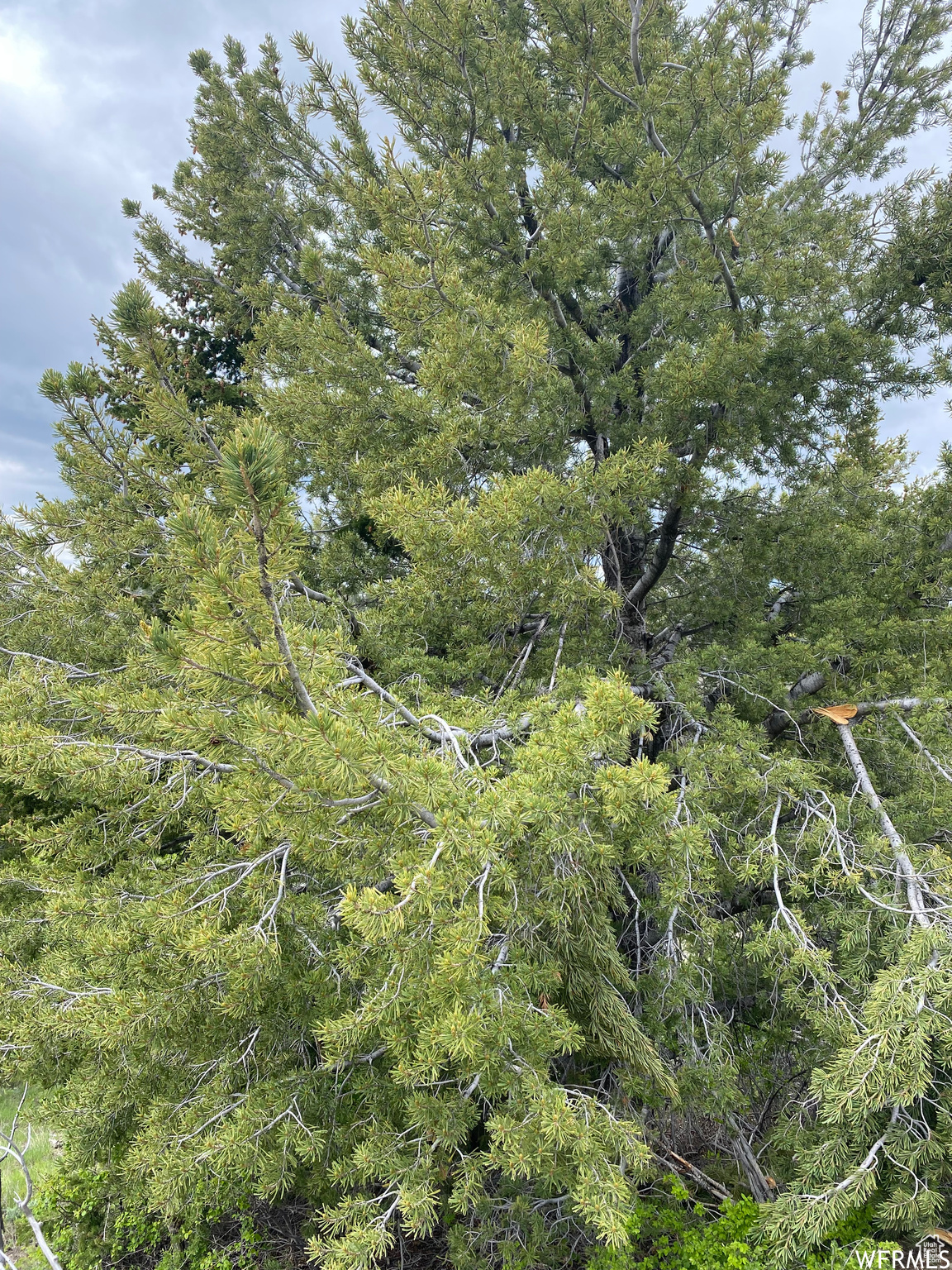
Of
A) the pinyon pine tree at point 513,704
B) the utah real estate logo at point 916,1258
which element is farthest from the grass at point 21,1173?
the utah real estate logo at point 916,1258

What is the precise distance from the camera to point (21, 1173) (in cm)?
527

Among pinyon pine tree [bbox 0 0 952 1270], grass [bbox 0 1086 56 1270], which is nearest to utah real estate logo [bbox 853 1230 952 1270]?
pinyon pine tree [bbox 0 0 952 1270]

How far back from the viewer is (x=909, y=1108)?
2.03 metres

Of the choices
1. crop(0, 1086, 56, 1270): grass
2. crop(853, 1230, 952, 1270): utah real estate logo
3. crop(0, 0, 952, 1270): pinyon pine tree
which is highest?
crop(0, 0, 952, 1270): pinyon pine tree

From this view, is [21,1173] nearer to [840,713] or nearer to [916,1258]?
[916,1258]

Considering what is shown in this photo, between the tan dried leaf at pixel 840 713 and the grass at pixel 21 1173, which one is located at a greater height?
the tan dried leaf at pixel 840 713

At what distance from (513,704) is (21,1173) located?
596 cm

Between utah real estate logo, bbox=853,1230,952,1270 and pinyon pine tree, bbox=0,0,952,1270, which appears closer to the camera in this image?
pinyon pine tree, bbox=0,0,952,1270

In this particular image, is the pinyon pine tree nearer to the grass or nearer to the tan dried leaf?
the tan dried leaf

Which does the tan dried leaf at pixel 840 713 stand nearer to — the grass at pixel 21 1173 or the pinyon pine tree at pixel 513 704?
the pinyon pine tree at pixel 513 704

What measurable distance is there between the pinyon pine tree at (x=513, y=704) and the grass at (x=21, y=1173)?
37 cm

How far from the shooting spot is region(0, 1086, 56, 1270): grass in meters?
4.19

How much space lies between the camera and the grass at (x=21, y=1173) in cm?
419

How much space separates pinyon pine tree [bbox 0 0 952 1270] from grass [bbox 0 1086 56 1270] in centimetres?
37
